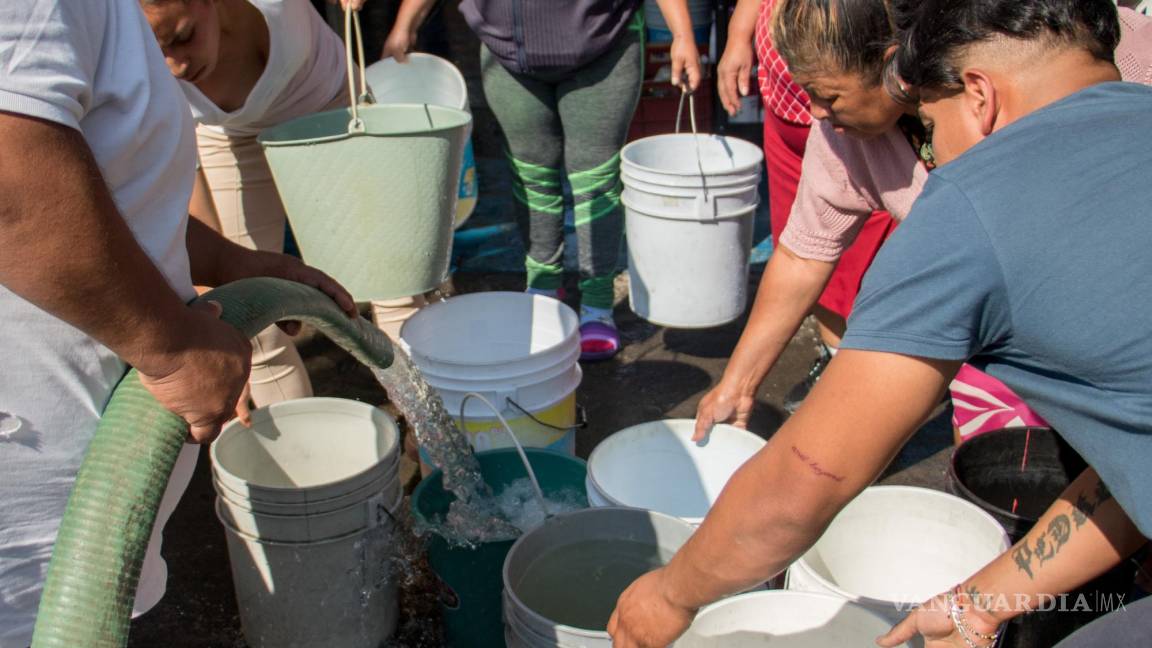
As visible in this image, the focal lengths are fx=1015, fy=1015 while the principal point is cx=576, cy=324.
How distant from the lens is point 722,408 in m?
2.50

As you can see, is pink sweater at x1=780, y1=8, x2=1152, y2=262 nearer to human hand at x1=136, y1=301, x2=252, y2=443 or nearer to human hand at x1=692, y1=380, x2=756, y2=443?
human hand at x1=692, y1=380, x2=756, y2=443

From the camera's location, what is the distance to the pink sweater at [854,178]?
7.33 feet

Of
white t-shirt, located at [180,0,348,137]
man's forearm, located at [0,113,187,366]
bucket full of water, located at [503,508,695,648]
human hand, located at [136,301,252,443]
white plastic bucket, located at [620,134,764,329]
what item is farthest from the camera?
white plastic bucket, located at [620,134,764,329]

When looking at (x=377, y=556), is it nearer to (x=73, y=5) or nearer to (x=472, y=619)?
(x=472, y=619)

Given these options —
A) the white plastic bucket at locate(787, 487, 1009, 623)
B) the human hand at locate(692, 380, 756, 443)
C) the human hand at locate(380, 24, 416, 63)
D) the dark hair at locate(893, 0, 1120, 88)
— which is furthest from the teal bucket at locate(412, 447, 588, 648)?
the human hand at locate(380, 24, 416, 63)

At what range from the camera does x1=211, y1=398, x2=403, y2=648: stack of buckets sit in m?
2.28

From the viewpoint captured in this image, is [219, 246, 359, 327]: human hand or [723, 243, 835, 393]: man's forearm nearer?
[219, 246, 359, 327]: human hand

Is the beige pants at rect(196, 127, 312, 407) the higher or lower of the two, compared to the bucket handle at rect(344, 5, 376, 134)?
lower

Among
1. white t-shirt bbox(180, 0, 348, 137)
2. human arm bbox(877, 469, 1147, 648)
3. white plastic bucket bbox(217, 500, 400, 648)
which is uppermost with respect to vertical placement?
white t-shirt bbox(180, 0, 348, 137)

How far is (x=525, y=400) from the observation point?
9.13 feet

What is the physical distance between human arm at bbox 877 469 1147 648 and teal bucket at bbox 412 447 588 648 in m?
0.93

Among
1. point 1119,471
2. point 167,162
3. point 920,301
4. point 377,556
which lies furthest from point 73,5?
point 377,556

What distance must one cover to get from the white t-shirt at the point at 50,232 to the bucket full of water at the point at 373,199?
3.40 feet

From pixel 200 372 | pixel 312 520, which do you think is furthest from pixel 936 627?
pixel 312 520
